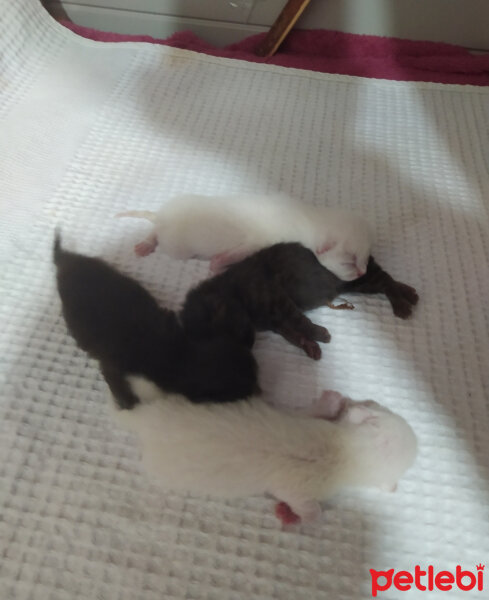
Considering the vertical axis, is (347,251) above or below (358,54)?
below

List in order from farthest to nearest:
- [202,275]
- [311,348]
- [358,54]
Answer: [358,54]
[202,275]
[311,348]

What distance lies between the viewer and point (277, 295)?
0.80 metres

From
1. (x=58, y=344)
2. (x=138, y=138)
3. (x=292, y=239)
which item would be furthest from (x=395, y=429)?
(x=138, y=138)

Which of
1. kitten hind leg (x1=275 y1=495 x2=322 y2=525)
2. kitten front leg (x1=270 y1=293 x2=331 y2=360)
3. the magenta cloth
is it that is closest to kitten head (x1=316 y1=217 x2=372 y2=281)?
kitten front leg (x1=270 y1=293 x2=331 y2=360)

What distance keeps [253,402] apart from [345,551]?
213mm

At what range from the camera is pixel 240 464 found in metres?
0.61

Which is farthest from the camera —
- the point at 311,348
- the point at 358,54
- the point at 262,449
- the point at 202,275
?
the point at 358,54

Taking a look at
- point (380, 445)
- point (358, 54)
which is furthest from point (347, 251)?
point (358, 54)

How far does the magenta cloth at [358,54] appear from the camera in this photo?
130 centimetres

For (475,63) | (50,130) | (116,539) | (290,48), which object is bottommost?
(116,539)

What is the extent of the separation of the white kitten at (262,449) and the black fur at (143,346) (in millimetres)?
21

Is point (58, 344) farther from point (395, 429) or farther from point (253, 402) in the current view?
point (395, 429)

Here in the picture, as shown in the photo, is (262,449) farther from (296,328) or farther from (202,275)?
(202,275)

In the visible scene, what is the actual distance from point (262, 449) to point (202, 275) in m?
0.35
